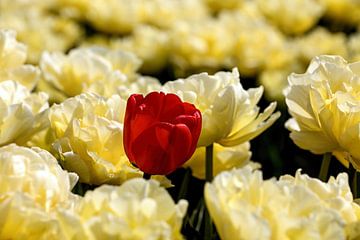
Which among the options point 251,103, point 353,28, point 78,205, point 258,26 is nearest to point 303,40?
point 258,26

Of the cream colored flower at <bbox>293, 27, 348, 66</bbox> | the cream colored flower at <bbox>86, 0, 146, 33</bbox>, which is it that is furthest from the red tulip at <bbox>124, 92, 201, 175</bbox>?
the cream colored flower at <bbox>86, 0, 146, 33</bbox>

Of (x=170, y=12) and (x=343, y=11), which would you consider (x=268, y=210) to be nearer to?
Answer: (x=170, y=12)

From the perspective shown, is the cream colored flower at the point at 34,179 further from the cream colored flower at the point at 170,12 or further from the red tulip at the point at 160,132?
the cream colored flower at the point at 170,12

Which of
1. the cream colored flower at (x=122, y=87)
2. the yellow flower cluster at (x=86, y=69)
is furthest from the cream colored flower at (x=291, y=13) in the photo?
the cream colored flower at (x=122, y=87)

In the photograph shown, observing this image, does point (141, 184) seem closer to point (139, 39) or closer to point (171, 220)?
point (171, 220)

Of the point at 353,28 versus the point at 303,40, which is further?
the point at 353,28

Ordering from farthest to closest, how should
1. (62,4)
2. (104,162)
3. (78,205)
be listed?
(62,4)
(104,162)
(78,205)

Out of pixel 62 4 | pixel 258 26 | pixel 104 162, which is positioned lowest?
pixel 62 4

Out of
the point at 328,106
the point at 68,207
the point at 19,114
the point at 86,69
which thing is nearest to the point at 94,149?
the point at 19,114
